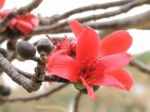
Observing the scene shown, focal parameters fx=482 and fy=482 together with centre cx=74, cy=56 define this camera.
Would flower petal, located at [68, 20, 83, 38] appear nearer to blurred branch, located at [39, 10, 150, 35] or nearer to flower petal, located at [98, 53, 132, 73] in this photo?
flower petal, located at [98, 53, 132, 73]

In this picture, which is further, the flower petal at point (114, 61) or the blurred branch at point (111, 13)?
the blurred branch at point (111, 13)

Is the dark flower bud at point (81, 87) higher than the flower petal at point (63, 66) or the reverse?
the reverse

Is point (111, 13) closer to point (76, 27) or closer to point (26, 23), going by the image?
point (26, 23)

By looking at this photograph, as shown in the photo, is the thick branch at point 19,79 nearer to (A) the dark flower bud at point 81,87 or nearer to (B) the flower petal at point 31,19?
(A) the dark flower bud at point 81,87

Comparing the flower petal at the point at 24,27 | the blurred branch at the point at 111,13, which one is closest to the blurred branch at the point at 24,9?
the flower petal at the point at 24,27

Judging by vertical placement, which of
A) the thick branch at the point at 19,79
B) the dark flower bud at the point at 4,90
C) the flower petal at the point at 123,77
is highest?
the thick branch at the point at 19,79

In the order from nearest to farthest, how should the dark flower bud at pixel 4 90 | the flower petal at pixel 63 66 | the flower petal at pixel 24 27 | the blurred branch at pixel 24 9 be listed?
the flower petal at pixel 63 66, the blurred branch at pixel 24 9, the flower petal at pixel 24 27, the dark flower bud at pixel 4 90

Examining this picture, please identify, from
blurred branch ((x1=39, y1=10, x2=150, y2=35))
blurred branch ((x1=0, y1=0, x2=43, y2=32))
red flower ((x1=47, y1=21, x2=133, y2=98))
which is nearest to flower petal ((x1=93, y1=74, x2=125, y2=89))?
red flower ((x1=47, y1=21, x2=133, y2=98))
